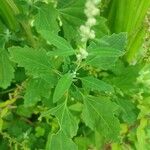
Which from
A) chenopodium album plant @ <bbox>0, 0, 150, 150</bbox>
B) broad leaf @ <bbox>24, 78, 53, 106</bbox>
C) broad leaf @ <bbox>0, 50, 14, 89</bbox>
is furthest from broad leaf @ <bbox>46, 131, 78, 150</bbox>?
Answer: broad leaf @ <bbox>0, 50, 14, 89</bbox>

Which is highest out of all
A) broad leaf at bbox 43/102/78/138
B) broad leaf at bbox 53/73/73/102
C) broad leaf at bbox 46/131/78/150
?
broad leaf at bbox 53/73/73/102

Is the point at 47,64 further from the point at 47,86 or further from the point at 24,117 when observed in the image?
the point at 24,117

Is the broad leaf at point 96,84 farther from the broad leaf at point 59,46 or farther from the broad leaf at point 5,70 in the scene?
the broad leaf at point 5,70

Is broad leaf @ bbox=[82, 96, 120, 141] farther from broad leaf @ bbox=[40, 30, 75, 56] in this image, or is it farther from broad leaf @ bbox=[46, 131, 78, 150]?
broad leaf @ bbox=[40, 30, 75, 56]

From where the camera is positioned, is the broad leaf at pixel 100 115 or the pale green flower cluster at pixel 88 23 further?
the broad leaf at pixel 100 115

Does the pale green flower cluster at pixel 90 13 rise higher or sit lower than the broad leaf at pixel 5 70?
lower

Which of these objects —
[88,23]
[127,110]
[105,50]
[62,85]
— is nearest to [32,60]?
[62,85]

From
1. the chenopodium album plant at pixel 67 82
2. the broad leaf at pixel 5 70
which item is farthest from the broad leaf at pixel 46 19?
the broad leaf at pixel 5 70
